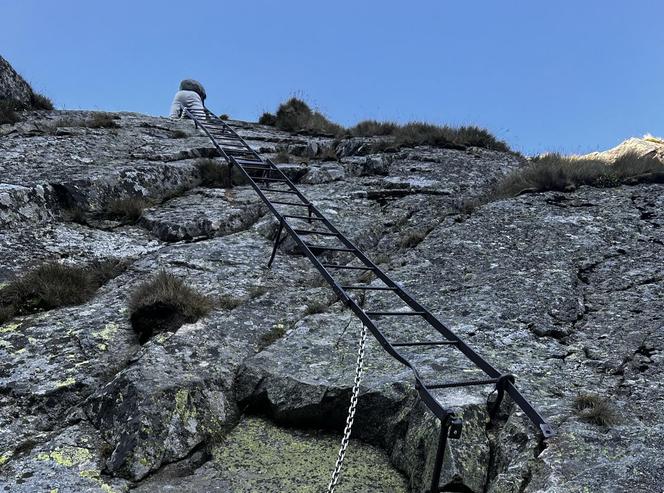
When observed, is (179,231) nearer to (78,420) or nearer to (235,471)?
(78,420)

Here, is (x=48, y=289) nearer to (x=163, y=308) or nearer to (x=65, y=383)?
(x=163, y=308)

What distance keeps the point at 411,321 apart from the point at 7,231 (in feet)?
18.2

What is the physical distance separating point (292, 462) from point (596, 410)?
238 cm

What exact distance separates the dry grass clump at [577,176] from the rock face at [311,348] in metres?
0.34

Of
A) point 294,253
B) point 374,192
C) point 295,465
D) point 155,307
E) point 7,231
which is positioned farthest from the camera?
point 374,192

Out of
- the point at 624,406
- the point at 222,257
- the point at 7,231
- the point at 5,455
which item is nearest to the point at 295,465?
the point at 5,455

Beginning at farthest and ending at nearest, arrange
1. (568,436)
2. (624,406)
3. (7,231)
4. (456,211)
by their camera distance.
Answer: (456,211) → (7,231) → (624,406) → (568,436)

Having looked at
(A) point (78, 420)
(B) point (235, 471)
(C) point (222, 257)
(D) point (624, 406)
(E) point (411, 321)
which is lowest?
(B) point (235, 471)

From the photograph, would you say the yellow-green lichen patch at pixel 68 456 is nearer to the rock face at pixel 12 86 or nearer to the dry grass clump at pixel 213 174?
the dry grass clump at pixel 213 174

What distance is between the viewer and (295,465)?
14.7 ft

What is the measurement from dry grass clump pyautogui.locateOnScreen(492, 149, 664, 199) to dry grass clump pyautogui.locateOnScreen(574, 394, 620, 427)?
18.7ft

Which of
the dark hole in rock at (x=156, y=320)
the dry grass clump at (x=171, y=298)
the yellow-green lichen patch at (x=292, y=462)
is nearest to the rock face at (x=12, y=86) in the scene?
the dry grass clump at (x=171, y=298)

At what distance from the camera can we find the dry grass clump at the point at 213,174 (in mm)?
10312

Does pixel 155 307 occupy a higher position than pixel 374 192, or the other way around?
pixel 374 192
